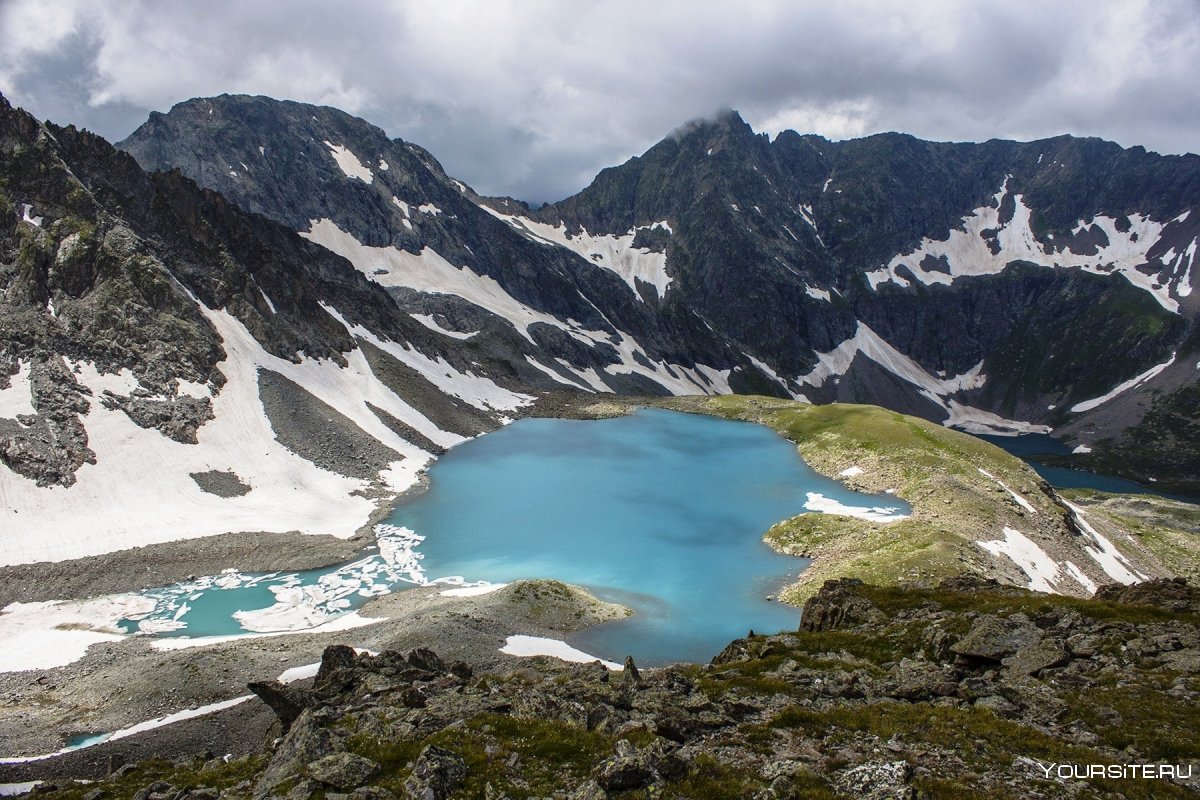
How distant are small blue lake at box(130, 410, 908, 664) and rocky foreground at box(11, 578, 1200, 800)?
1597cm

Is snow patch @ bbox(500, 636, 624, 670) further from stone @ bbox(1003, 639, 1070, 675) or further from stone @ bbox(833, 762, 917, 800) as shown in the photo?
stone @ bbox(833, 762, 917, 800)

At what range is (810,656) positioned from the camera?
82.9ft

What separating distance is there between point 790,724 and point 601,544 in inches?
1621

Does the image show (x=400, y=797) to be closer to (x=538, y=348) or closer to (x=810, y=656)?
(x=810, y=656)

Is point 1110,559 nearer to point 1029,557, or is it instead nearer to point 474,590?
point 1029,557

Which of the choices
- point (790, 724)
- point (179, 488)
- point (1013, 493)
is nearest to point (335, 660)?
point (790, 724)

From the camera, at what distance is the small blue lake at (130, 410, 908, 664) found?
139 feet

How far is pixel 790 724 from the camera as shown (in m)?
17.4

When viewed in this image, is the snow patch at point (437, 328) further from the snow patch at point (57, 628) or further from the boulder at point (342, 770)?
the boulder at point (342, 770)

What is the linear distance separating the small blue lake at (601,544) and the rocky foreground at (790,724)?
52.4 feet

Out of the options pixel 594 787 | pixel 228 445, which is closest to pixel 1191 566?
pixel 594 787

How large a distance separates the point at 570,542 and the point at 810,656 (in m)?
35.1

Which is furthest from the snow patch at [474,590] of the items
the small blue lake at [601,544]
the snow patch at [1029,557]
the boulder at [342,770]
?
the snow patch at [1029,557]

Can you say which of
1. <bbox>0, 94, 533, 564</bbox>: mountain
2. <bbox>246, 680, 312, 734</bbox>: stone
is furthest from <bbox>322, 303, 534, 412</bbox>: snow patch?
<bbox>246, 680, 312, 734</bbox>: stone
